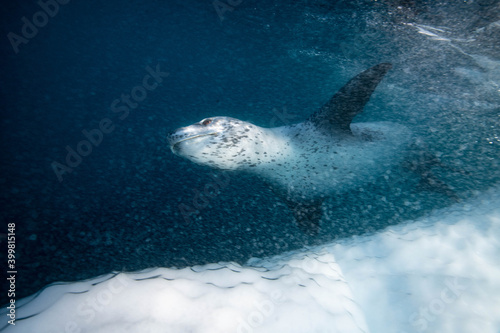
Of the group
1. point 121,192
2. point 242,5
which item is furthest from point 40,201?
point 242,5

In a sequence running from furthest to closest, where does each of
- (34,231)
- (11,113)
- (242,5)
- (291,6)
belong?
(242,5) → (291,6) → (11,113) → (34,231)

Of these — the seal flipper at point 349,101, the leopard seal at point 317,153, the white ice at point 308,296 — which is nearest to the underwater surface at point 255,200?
the white ice at point 308,296

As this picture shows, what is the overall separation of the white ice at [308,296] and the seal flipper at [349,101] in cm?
200

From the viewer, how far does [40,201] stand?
3518mm

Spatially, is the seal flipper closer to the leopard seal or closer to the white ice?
the leopard seal

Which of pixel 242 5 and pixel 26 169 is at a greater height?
pixel 242 5

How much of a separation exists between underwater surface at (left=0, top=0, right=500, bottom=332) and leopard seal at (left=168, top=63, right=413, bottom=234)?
36cm

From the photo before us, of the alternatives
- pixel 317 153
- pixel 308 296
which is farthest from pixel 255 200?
pixel 308 296

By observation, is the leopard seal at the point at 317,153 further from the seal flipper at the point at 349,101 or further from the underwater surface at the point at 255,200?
the underwater surface at the point at 255,200

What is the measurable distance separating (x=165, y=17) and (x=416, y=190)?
596 inches

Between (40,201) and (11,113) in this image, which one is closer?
(40,201)

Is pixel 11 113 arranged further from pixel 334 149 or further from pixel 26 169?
pixel 334 149

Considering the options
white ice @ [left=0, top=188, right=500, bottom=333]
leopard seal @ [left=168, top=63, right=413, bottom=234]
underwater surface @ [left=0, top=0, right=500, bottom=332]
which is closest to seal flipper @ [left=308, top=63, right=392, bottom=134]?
leopard seal @ [left=168, top=63, right=413, bottom=234]

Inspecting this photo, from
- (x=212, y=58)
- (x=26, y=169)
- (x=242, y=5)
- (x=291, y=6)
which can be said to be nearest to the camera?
(x=26, y=169)
